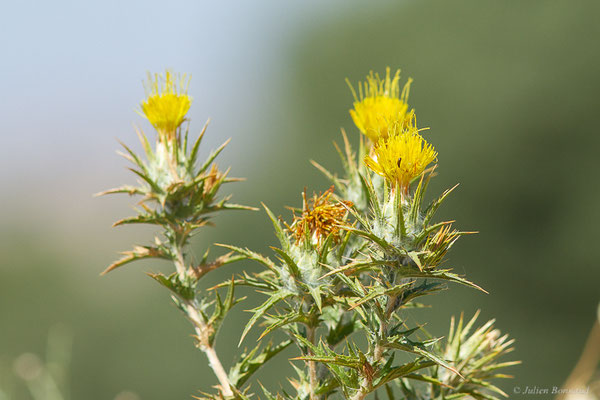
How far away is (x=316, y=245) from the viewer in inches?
94.9

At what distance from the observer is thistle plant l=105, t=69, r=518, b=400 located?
2061 mm

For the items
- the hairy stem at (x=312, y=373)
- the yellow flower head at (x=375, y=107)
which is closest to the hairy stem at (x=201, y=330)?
the hairy stem at (x=312, y=373)

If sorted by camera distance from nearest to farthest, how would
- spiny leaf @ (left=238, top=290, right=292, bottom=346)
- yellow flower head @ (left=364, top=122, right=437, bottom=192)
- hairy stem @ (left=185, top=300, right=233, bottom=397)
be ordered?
yellow flower head @ (left=364, top=122, right=437, bottom=192) → spiny leaf @ (left=238, top=290, right=292, bottom=346) → hairy stem @ (left=185, top=300, right=233, bottom=397)

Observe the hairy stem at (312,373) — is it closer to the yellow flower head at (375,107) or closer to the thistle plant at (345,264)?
the thistle plant at (345,264)

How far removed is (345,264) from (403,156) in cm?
58

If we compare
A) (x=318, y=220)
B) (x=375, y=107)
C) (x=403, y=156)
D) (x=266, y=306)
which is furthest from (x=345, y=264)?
(x=375, y=107)

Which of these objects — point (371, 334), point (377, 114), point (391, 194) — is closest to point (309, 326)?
point (371, 334)

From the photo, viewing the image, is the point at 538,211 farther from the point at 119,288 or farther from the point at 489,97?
the point at 119,288

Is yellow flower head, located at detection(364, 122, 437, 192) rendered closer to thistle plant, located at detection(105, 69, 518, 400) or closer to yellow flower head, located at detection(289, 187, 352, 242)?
thistle plant, located at detection(105, 69, 518, 400)

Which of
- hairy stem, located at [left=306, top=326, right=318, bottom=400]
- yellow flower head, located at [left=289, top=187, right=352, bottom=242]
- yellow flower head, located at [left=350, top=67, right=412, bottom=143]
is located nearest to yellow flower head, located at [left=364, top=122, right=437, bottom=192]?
yellow flower head, located at [left=289, top=187, right=352, bottom=242]

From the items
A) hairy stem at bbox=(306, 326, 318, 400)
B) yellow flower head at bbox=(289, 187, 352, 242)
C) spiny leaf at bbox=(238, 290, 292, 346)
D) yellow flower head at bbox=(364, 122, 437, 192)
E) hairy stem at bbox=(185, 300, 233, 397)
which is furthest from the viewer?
hairy stem at bbox=(185, 300, 233, 397)

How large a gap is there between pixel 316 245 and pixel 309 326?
0.32m

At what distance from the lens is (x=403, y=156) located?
6.81 ft

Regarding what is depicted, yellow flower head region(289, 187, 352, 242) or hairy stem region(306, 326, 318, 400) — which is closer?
hairy stem region(306, 326, 318, 400)
